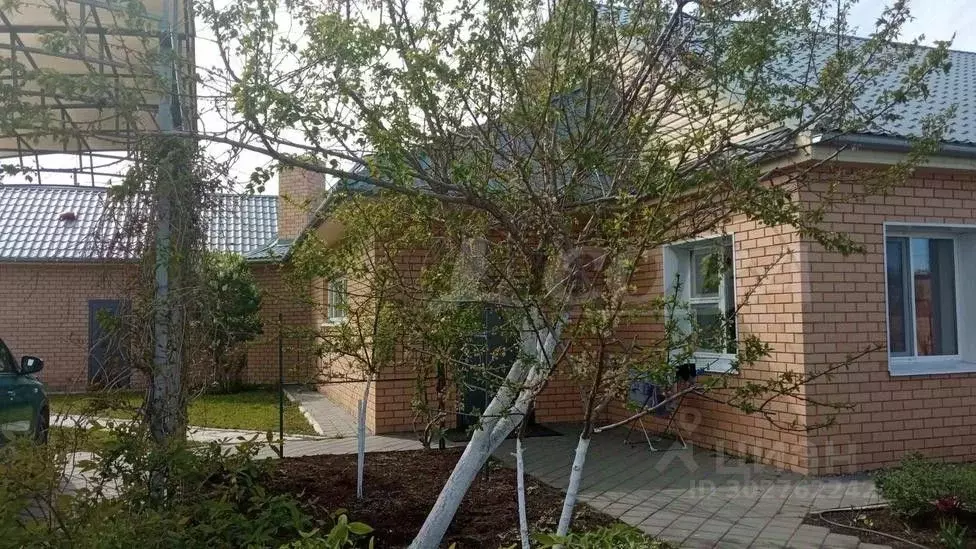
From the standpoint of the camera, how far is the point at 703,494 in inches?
259

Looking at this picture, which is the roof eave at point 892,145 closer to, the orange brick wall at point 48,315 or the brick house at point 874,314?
the brick house at point 874,314

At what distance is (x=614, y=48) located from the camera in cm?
500

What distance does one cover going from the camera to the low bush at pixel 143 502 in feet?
12.0

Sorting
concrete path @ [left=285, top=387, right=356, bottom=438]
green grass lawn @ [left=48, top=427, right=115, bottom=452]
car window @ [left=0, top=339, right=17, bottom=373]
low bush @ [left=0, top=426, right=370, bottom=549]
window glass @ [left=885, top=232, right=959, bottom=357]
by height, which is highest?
window glass @ [left=885, top=232, right=959, bottom=357]

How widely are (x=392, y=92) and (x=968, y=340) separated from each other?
6.63m

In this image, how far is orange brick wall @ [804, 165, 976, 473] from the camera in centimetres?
713

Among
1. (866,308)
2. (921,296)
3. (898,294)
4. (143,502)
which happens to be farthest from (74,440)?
(921,296)

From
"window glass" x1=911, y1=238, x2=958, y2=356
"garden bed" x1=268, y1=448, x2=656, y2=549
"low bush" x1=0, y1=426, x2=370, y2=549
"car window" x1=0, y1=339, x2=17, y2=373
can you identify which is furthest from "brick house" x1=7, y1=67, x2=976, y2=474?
"low bush" x1=0, y1=426, x2=370, y2=549

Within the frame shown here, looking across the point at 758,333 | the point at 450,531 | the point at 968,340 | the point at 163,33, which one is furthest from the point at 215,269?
the point at 968,340

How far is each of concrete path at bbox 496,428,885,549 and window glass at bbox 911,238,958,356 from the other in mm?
2060

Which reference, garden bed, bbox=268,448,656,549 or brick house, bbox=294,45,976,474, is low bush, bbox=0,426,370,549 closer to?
garden bed, bbox=268,448,656,549

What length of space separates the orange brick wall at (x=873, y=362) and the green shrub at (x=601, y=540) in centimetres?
355

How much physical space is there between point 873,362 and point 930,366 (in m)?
0.92

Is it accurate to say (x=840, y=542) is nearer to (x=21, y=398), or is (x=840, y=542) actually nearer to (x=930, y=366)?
(x=930, y=366)
